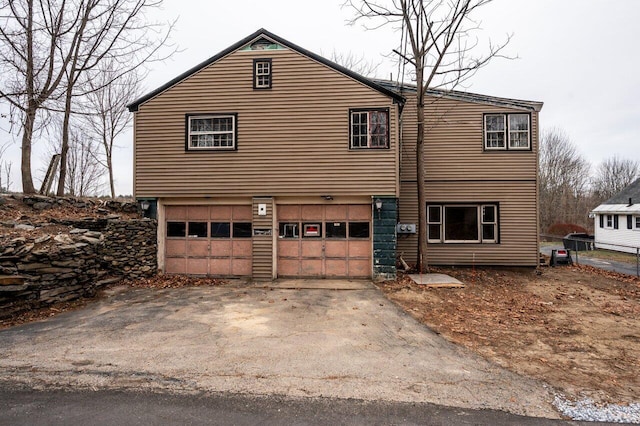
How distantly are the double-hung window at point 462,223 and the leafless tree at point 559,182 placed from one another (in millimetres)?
31267

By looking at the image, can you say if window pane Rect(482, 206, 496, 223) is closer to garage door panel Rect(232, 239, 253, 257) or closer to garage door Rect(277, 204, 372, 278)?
garage door Rect(277, 204, 372, 278)

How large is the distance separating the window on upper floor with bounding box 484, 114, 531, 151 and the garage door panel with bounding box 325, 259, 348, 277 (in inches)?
279

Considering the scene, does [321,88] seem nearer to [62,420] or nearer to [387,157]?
[387,157]

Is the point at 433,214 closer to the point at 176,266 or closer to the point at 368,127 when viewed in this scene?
the point at 368,127

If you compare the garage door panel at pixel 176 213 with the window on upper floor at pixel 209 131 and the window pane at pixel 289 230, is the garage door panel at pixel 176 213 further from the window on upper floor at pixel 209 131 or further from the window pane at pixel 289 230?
the window pane at pixel 289 230

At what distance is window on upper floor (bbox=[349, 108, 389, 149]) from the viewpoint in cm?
1052

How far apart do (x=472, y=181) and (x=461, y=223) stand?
5.36 feet

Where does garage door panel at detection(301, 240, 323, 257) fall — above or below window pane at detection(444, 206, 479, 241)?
below

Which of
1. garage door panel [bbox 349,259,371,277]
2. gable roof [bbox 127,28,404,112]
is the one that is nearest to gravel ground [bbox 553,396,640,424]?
garage door panel [bbox 349,259,371,277]

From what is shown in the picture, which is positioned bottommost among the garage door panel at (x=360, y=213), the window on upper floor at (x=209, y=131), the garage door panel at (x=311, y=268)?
the garage door panel at (x=311, y=268)

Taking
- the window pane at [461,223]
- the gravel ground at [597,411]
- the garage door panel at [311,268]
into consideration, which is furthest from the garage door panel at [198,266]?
the gravel ground at [597,411]

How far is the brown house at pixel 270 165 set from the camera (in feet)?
34.4

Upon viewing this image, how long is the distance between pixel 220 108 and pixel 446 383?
10001 millimetres

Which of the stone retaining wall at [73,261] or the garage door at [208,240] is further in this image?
the garage door at [208,240]
